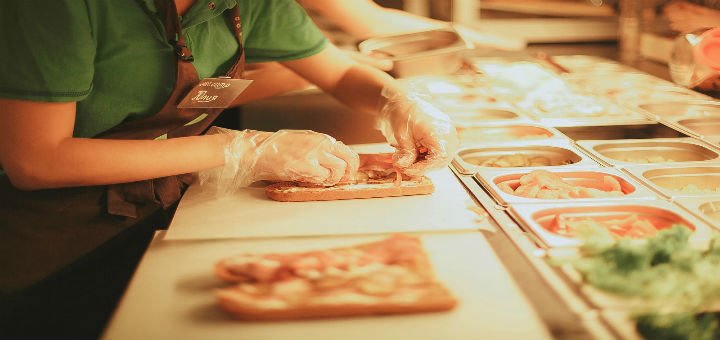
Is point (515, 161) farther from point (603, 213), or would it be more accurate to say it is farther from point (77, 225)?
point (77, 225)

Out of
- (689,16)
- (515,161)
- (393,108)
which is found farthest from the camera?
(689,16)

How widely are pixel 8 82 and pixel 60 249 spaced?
0.47 metres

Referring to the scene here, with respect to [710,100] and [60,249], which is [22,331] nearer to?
[60,249]

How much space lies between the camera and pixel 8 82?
4.63 ft

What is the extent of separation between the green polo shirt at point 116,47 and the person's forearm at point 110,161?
12 centimetres

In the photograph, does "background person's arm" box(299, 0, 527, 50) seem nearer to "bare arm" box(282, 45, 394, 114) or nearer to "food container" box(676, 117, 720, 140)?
"bare arm" box(282, 45, 394, 114)

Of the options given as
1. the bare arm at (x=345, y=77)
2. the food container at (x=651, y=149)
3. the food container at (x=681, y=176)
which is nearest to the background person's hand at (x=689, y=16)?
the food container at (x=651, y=149)

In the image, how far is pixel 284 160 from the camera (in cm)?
175

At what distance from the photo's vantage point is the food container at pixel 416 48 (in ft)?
9.38

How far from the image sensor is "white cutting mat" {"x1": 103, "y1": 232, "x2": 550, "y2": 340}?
3.76 ft

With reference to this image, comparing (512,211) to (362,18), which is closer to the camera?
(512,211)

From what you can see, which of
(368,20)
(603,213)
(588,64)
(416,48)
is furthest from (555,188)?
(588,64)

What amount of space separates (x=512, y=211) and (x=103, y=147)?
1.03 metres

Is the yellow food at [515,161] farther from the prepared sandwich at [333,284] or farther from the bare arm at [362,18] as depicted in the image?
the bare arm at [362,18]
